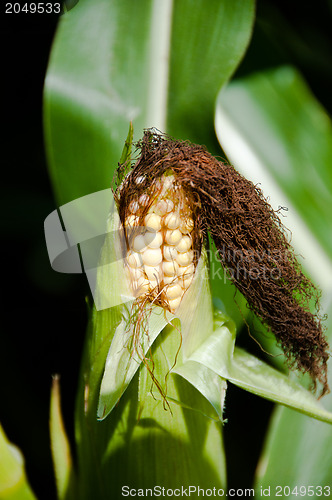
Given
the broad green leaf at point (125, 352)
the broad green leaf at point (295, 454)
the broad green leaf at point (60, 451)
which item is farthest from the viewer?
the broad green leaf at point (295, 454)

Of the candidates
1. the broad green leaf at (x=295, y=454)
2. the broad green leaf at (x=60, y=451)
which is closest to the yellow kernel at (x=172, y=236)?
the broad green leaf at (x=60, y=451)

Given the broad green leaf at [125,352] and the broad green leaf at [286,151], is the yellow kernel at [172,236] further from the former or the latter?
the broad green leaf at [286,151]

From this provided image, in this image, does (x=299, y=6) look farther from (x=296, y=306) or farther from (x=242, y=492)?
(x=242, y=492)

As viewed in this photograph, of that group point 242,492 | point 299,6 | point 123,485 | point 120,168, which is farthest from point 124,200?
point 299,6

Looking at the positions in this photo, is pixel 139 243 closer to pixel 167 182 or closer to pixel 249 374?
pixel 167 182

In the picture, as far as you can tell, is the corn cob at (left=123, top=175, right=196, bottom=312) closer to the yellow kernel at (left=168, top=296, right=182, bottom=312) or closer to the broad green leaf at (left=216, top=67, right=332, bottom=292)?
the yellow kernel at (left=168, top=296, right=182, bottom=312)

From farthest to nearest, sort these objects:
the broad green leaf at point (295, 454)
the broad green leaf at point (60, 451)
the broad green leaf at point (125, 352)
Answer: the broad green leaf at point (295, 454)
the broad green leaf at point (60, 451)
the broad green leaf at point (125, 352)
